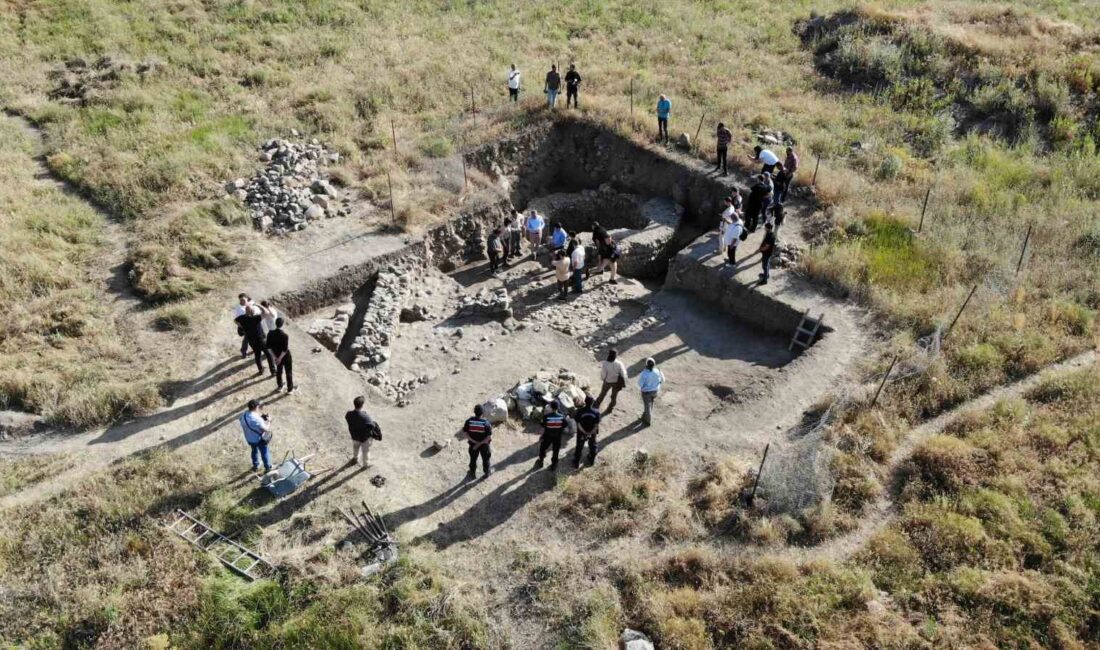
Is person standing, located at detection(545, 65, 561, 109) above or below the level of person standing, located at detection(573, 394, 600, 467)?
above

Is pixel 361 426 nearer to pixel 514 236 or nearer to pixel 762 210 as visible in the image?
pixel 514 236

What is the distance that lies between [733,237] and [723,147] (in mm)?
4287

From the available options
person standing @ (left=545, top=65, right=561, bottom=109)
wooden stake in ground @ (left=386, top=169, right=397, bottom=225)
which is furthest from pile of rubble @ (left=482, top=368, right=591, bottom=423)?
person standing @ (left=545, top=65, right=561, bottom=109)

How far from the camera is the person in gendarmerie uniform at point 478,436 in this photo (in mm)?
11367

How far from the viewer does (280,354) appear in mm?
13102

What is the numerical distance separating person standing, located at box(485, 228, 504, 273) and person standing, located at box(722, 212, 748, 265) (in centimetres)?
589

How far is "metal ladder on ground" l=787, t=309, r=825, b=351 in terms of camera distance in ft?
51.9

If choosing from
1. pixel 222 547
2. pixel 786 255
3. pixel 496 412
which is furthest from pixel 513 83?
pixel 222 547

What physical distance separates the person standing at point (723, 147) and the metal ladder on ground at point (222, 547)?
50.3ft

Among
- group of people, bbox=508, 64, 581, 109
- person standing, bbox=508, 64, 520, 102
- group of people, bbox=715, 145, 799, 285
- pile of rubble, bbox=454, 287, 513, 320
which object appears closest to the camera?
group of people, bbox=715, 145, 799, 285

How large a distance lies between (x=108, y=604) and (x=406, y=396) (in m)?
6.21

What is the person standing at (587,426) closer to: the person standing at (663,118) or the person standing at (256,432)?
the person standing at (256,432)

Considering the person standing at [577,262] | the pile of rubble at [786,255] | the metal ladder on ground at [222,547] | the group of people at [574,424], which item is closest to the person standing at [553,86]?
the person standing at [577,262]

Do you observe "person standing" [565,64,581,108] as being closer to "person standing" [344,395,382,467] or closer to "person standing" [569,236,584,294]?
"person standing" [569,236,584,294]
